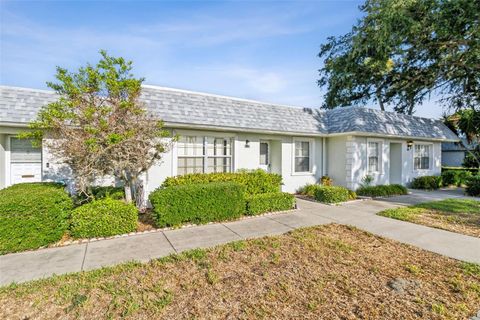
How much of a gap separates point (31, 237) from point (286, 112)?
385 inches

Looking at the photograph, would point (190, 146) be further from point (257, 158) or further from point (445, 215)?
point (445, 215)

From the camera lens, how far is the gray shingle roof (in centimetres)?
697

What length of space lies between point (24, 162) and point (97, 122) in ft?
11.1

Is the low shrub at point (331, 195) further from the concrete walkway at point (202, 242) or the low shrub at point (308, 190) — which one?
the concrete walkway at point (202, 242)

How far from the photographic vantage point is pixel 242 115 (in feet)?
32.0

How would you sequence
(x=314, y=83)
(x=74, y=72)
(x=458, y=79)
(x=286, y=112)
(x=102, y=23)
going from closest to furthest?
(x=74, y=72) < (x=102, y=23) < (x=286, y=112) < (x=458, y=79) < (x=314, y=83)

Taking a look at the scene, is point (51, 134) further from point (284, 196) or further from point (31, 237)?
point (284, 196)

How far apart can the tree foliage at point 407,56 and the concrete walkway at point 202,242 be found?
11028 millimetres

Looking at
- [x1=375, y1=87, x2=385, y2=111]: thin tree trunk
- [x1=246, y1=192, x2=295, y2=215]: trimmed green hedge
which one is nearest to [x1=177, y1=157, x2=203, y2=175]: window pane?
[x1=246, y1=192, x2=295, y2=215]: trimmed green hedge

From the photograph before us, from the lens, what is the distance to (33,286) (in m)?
3.44

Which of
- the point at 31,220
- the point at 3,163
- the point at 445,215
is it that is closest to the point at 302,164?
the point at 445,215

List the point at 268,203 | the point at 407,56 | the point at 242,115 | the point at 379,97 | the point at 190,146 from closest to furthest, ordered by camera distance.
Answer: the point at 268,203 < the point at 190,146 < the point at 242,115 < the point at 407,56 < the point at 379,97

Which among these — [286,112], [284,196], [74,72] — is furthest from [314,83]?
[74,72]

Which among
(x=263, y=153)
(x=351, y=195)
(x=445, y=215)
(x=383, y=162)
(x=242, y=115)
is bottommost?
(x=445, y=215)
